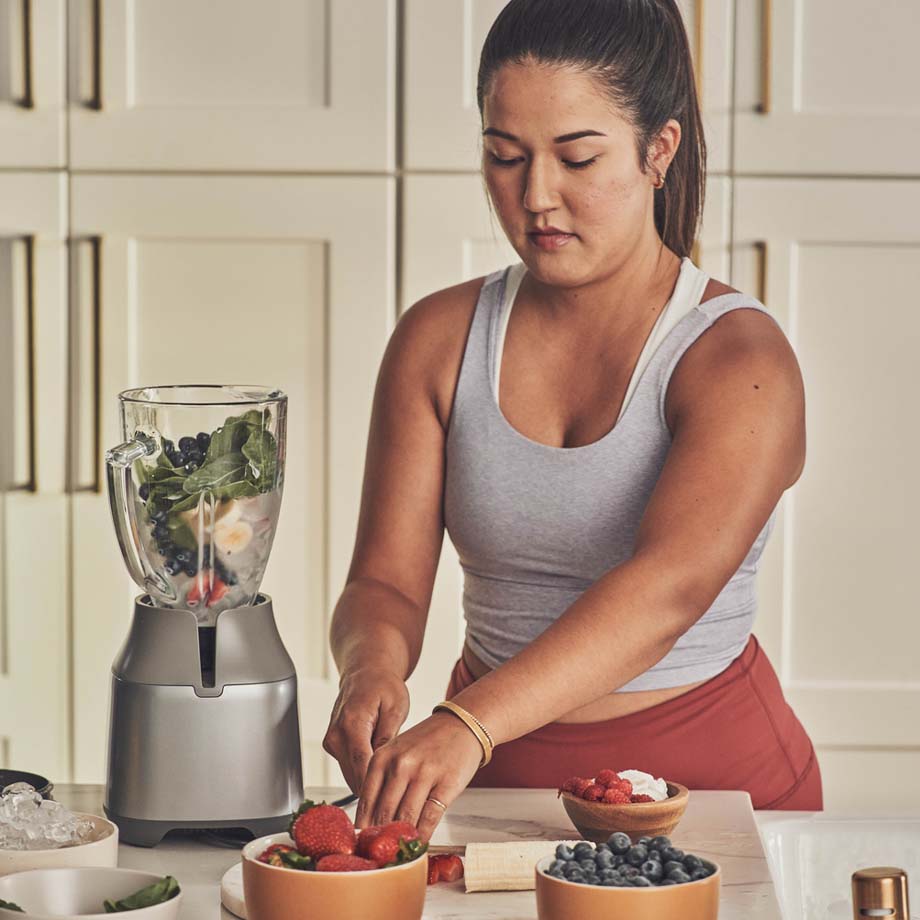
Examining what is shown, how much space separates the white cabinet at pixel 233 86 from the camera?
6.83ft

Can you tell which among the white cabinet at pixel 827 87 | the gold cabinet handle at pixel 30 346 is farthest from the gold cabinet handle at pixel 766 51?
the gold cabinet handle at pixel 30 346

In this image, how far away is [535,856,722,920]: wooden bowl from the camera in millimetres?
798

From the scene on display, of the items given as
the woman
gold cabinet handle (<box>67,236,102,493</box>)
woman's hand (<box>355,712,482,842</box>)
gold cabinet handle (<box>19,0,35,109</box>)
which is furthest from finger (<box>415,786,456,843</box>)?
gold cabinet handle (<box>19,0,35,109</box>)

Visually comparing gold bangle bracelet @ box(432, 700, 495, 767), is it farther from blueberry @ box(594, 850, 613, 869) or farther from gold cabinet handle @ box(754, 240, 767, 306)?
gold cabinet handle @ box(754, 240, 767, 306)

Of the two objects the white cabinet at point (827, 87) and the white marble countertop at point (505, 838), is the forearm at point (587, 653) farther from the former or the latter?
the white cabinet at point (827, 87)

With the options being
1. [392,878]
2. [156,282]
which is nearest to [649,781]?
[392,878]

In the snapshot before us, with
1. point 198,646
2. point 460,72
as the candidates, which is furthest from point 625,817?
point 460,72

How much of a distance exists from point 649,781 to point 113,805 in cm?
41

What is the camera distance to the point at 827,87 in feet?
6.81

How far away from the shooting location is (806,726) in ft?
7.00

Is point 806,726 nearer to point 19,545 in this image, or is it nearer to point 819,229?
point 819,229

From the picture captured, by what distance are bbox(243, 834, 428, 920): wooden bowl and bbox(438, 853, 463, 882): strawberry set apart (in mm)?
156

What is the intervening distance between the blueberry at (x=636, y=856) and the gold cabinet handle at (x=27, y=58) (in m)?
1.65

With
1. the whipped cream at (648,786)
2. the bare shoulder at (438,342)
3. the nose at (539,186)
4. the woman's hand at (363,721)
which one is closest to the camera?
the whipped cream at (648,786)
